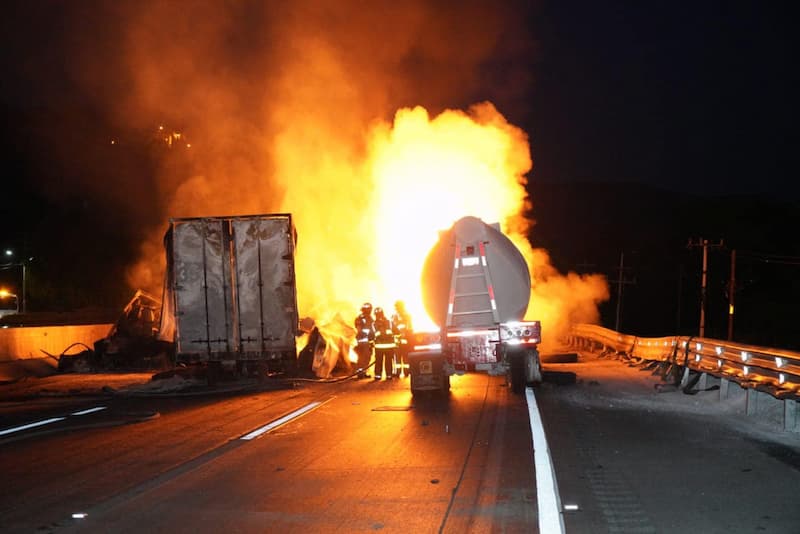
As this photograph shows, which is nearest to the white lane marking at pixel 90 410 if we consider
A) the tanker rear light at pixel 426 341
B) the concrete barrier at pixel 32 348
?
the tanker rear light at pixel 426 341

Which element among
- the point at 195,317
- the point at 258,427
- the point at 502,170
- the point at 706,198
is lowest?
the point at 258,427

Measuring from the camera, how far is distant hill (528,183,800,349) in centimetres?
7394

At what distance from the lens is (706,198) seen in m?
184

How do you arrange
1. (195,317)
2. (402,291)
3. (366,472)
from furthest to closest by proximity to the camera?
(402,291)
(195,317)
(366,472)

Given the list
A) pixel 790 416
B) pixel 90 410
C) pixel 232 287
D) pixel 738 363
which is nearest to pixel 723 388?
pixel 738 363

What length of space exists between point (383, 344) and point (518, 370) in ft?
16.1

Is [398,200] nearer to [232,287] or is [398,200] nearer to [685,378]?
[232,287]

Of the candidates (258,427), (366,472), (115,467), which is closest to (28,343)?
(258,427)

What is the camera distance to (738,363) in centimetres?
1348

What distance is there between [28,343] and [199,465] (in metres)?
19.9

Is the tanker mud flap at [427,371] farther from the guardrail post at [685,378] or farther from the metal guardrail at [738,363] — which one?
the metal guardrail at [738,363]

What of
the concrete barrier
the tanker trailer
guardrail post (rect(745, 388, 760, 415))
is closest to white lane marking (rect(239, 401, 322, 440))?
the tanker trailer

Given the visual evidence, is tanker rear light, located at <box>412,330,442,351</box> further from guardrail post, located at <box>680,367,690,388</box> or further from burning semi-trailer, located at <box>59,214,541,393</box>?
guardrail post, located at <box>680,367,690,388</box>

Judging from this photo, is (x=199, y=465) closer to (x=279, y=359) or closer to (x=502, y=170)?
(x=279, y=359)
